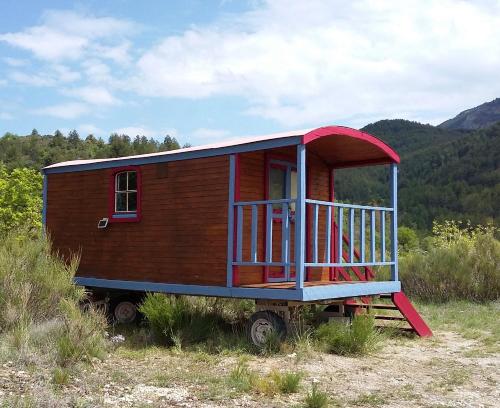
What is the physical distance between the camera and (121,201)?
1064 cm

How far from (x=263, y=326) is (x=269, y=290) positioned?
1.97 ft

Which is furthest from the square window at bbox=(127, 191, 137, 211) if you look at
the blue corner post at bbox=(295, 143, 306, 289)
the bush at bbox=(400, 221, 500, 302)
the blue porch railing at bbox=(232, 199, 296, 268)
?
the bush at bbox=(400, 221, 500, 302)

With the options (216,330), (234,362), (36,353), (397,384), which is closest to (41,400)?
(36,353)

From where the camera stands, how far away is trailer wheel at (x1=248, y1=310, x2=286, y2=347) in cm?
820

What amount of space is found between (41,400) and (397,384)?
3628 millimetres

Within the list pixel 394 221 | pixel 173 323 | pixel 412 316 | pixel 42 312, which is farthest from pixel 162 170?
pixel 412 316

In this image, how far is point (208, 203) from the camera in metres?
9.12

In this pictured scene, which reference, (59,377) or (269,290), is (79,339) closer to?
(59,377)

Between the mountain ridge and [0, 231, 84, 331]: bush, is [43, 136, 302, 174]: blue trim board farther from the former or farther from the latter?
the mountain ridge

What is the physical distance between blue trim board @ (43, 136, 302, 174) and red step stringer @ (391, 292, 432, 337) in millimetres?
3478

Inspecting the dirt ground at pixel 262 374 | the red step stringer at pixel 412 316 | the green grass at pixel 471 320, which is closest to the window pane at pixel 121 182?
the dirt ground at pixel 262 374

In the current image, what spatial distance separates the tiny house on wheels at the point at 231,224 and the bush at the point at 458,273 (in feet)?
14.0

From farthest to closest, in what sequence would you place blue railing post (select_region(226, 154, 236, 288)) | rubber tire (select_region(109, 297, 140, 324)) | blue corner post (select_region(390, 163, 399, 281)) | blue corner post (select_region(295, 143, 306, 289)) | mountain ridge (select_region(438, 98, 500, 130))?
mountain ridge (select_region(438, 98, 500, 130)) < rubber tire (select_region(109, 297, 140, 324)) < blue corner post (select_region(390, 163, 399, 281)) < blue railing post (select_region(226, 154, 236, 288)) < blue corner post (select_region(295, 143, 306, 289))

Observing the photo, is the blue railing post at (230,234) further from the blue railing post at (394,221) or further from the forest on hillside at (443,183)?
the forest on hillside at (443,183)
